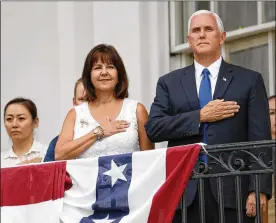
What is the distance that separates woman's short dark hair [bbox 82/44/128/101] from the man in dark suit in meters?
0.39

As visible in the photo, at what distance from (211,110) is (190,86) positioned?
30cm

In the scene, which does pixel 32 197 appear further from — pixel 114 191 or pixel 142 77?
pixel 142 77

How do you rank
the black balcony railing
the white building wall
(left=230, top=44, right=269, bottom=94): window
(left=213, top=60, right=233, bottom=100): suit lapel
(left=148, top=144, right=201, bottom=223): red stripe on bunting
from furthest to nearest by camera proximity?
the white building wall < (left=230, top=44, right=269, bottom=94): window < (left=213, top=60, right=233, bottom=100): suit lapel < (left=148, top=144, right=201, bottom=223): red stripe on bunting < the black balcony railing

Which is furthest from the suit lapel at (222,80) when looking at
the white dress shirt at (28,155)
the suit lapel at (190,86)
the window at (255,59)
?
the window at (255,59)

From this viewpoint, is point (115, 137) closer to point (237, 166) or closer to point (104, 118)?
point (104, 118)

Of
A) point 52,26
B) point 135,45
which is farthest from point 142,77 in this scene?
point 52,26

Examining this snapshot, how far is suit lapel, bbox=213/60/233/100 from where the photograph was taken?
6.75 meters

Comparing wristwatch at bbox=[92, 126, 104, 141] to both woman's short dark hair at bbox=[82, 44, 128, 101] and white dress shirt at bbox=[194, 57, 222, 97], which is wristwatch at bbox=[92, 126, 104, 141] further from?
white dress shirt at bbox=[194, 57, 222, 97]

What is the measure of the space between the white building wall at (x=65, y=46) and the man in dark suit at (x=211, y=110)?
293 centimetres

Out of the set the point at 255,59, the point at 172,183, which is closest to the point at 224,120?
the point at 172,183

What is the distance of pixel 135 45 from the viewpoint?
32.8 feet

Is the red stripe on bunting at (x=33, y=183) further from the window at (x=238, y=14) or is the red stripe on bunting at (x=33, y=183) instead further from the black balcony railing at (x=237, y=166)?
the window at (x=238, y=14)

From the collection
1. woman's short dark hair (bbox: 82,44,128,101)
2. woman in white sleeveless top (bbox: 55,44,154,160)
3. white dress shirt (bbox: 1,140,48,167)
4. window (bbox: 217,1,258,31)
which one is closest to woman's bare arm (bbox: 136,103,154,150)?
woman in white sleeveless top (bbox: 55,44,154,160)

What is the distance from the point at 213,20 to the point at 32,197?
68.2 inches
